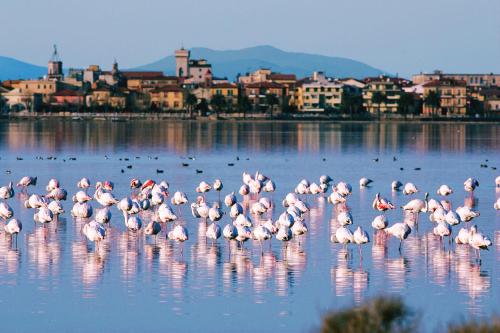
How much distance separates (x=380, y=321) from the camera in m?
11.9

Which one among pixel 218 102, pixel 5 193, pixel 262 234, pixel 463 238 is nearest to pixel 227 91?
pixel 218 102

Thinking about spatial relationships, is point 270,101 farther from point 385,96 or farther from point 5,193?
point 5,193

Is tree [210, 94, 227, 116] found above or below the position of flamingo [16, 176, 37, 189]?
above

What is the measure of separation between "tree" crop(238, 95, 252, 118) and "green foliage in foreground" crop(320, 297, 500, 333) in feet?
508

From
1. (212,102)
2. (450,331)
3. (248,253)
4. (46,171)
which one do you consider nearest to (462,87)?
(212,102)

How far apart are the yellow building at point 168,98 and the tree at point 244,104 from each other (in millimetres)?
13593

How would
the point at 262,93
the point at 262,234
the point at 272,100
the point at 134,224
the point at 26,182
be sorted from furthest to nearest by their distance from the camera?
1. the point at 262,93
2. the point at 272,100
3. the point at 26,182
4. the point at 134,224
5. the point at 262,234

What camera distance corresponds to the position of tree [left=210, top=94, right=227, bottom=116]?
169875 millimetres

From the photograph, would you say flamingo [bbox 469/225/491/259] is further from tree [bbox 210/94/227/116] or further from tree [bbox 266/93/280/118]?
tree [bbox 210/94/227/116]

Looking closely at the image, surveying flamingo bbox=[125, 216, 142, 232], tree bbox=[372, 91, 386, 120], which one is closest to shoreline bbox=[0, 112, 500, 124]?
tree bbox=[372, 91, 386, 120]

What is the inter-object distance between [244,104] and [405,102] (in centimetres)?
2214

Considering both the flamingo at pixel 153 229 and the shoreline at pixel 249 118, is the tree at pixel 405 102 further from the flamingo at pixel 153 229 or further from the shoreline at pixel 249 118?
the flamingo at pixel 153 229

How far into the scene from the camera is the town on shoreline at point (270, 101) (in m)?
168

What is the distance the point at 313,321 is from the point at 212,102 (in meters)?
154
